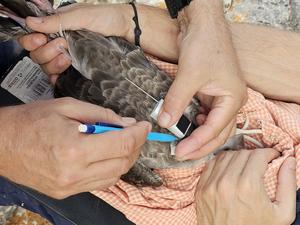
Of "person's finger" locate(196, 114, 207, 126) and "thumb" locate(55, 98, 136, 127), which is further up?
"thumb" locate(55, 98, 136, 127)

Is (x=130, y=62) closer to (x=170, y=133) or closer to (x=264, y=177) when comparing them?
(x=170, y=133)

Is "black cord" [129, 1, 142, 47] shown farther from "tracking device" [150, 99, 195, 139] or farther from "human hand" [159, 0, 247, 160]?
"tracking device" [150, 99, 195, 139]

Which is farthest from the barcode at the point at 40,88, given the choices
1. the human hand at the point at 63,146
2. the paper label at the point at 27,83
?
the human hand at the point at 63,146

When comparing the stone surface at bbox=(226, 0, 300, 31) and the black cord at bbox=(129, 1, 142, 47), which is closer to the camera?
the black cord at bbox=(129, 1, 142, 47)

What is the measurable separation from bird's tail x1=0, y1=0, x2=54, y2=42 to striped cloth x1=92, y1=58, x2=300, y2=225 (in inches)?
16.6

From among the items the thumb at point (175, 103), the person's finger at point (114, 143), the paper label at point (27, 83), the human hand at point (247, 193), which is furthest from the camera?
the paper label at point (27, 83)

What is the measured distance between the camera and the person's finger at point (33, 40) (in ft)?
3.87

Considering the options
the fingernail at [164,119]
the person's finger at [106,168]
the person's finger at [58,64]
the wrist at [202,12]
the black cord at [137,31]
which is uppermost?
the wrist at [202,12]

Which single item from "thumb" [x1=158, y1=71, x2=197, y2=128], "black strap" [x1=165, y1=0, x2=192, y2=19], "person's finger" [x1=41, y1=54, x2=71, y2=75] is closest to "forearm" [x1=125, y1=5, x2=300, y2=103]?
"black strap" [x1=165, y1=0, x2=192, y2=19]

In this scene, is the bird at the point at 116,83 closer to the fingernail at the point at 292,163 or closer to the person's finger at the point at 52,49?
the person's finger at the point at 52,49

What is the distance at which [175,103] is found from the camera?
1051 mm

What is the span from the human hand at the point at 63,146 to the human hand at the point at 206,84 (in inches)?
5.6

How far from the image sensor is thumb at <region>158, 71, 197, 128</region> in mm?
1053

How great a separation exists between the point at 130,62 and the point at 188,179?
1.05ft
